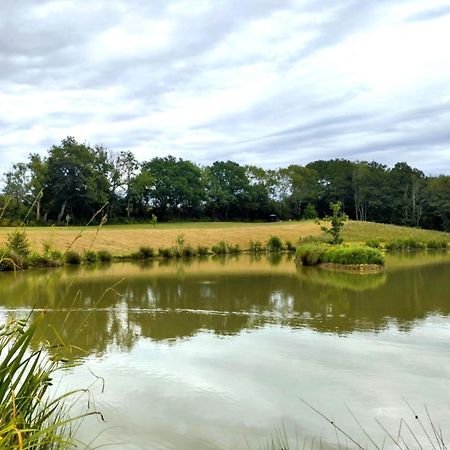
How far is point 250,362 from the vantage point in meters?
6.86

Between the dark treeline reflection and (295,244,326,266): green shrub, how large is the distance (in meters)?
3.57

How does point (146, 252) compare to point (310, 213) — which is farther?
point (310, 213)

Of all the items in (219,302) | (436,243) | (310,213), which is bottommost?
(436,243)

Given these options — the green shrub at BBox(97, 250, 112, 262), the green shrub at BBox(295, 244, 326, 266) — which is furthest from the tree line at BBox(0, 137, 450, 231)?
the green shrub at BBox(295, 244, 326, 266)

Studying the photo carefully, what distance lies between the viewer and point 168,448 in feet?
13.9

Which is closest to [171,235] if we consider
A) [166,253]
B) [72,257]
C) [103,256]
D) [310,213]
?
[166,253]

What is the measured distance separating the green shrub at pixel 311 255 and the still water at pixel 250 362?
9.29 m

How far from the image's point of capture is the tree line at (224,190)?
54156 mm

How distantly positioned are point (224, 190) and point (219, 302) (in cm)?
5806

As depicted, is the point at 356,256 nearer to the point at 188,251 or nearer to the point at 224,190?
the point at 188,251

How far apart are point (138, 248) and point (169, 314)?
20.4 meters

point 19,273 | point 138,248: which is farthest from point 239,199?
point 19,273

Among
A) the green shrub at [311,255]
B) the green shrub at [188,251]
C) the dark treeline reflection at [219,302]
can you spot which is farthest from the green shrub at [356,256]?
the green shrub at [188,251]

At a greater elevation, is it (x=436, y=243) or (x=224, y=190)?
(x=224, y=190)
